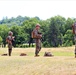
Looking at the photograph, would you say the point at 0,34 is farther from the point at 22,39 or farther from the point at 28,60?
the point at 28,60

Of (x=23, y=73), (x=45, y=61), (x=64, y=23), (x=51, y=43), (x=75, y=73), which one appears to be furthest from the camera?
(x=64, y=23)

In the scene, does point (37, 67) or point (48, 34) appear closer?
point (37, 67)

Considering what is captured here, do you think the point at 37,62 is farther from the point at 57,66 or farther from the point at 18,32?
the point at 18,32

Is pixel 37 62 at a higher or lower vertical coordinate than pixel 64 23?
lower

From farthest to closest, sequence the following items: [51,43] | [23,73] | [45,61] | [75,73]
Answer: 1. [51,43]
2. [45,61]
3. [23,73]
4. [75,73]

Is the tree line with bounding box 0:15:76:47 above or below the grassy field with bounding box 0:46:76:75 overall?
above

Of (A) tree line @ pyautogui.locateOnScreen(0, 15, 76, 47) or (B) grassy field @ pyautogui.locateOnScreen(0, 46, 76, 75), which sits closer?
(B) grassy field @ pyautogui.locateOnScreen(0, 46, 76, 75)

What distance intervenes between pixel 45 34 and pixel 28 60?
11270 centimetres

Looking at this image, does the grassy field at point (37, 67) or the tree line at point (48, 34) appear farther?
the tree line at point (48, 34)

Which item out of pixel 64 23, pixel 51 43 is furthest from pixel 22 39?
pixel 64 23

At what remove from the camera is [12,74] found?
18797mm

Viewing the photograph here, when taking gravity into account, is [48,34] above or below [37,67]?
above

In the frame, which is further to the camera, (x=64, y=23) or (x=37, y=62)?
(x=64, y=23)

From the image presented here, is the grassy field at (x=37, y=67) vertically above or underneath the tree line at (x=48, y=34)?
underneath
